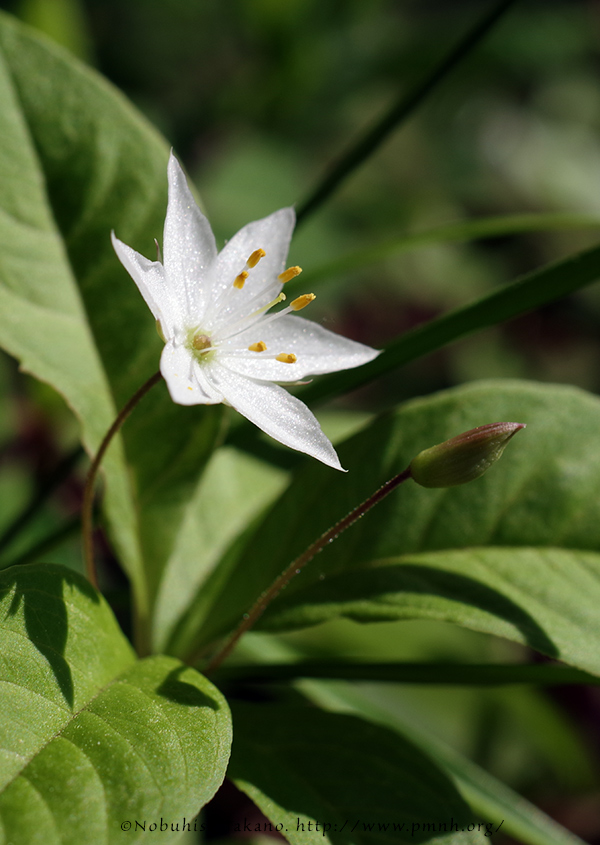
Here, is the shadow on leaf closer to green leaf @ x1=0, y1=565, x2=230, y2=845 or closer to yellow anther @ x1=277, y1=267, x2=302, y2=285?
green leaf @ x1=0, y1=565, x2=230, y2=845

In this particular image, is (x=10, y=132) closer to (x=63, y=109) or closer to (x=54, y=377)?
(x=63, y=109)

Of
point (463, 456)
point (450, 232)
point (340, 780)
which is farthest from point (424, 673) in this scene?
point (450, 232)

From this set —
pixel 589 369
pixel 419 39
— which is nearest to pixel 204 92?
pixel 419 39

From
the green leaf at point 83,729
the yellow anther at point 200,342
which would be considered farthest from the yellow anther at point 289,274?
the green leaf at point 83,729

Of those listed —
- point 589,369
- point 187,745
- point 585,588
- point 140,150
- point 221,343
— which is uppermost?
point 140,150

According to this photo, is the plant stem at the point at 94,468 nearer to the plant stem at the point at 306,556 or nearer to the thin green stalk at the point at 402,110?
the plant stem at the point at 306,556

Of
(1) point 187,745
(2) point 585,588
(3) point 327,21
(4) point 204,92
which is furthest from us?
(4) point 204,92
